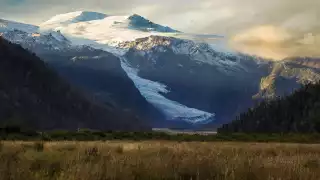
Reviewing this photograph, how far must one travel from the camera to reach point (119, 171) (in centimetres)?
1295

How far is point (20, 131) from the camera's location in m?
73.9

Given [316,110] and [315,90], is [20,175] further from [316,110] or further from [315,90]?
[315,90]

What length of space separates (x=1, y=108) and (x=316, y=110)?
109033 millimetres

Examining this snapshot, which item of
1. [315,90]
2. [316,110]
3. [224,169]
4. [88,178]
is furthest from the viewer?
[315,90]

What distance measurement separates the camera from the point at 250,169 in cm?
1412

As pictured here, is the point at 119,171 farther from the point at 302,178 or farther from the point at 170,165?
the point at 302,178

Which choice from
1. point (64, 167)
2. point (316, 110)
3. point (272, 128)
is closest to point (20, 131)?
point (64, 167)

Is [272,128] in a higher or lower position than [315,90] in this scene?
lower

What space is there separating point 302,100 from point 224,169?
18899 centimetres

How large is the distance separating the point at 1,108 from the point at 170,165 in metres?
190

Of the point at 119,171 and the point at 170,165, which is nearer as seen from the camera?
the point at 119,171

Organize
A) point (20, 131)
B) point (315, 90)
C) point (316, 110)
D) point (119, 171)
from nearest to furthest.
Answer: point (119, 171)
point (20, 131)
point (316, 110)
point (315, 90)

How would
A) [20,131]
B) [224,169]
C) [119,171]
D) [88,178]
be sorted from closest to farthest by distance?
[88,178] < [119,171] < [224,169] < [20,131]

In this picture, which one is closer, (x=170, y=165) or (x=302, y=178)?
(x=302, y=178)
